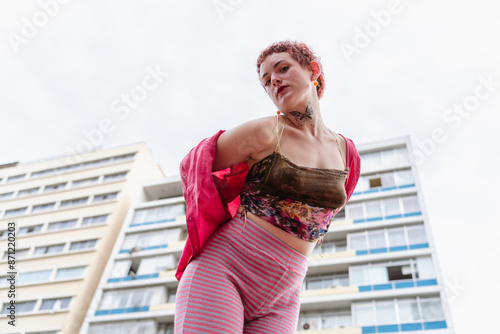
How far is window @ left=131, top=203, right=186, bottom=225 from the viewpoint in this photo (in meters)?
26.6

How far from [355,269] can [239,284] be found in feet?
67.6

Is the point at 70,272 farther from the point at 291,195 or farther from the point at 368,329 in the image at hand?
the point at 291,195

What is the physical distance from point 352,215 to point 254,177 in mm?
22394

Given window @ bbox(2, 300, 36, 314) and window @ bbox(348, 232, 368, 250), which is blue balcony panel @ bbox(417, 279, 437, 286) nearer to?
window @ bbox(348, 232, 368, 250)

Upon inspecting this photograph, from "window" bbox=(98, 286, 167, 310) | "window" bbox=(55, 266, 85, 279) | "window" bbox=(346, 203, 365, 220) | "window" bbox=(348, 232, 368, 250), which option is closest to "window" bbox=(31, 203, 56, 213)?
"window" bbox=(55, 266, 85, 279)

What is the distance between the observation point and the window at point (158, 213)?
26.6 metres

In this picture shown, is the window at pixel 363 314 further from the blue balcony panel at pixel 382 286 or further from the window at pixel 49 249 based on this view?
the window at pixel 49 249

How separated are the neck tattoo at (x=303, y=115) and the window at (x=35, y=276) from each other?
27.7 metres

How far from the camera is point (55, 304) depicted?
77.9ft

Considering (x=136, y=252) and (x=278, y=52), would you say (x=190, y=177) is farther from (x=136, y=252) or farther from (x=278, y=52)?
(x=136, y=252)

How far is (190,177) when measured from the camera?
1.46 meters

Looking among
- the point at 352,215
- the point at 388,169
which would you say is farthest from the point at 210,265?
the point at 388,169

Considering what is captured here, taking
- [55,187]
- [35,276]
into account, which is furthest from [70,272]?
[55,187]

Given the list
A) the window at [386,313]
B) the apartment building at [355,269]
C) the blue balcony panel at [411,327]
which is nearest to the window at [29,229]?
the apartment building at [355,269]
